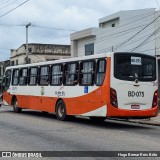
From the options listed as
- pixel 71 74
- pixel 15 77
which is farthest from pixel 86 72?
pixel 15 77

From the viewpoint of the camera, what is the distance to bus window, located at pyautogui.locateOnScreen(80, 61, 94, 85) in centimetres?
1611

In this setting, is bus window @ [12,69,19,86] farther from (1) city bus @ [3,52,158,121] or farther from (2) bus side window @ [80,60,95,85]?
(2) bus side window @ [80,60,95,85]

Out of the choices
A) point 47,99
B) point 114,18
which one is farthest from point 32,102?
point 114,18

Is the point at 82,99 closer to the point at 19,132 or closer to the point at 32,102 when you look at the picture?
the point at 19,132

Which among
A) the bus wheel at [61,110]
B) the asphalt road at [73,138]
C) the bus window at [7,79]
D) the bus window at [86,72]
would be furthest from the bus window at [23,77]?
the asphalt road at [73,138]

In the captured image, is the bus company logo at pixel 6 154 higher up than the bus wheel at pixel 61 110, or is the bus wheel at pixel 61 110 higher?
the bus wheel at pixel 61 110

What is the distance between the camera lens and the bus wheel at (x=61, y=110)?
18062mm

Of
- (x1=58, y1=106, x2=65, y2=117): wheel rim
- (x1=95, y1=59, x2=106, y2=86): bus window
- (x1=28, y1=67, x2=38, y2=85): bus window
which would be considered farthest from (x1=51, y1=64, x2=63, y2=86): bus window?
(x1=95, y1=59, x2=106, y2=86): bus window

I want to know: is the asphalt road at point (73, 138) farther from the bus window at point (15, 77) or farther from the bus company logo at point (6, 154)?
the bus window at point (15, 77)

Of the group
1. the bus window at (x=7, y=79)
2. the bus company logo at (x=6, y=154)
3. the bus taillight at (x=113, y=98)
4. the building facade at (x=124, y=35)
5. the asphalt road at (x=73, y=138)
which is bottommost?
the bus company logo at (x=6, y=154)

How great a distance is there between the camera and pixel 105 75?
15.2 m

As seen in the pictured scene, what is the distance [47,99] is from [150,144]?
9175 millimetres

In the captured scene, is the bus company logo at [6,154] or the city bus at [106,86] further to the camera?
the city bus at [106,86]

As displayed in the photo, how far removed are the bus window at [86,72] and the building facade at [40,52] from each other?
4103 centimetres
